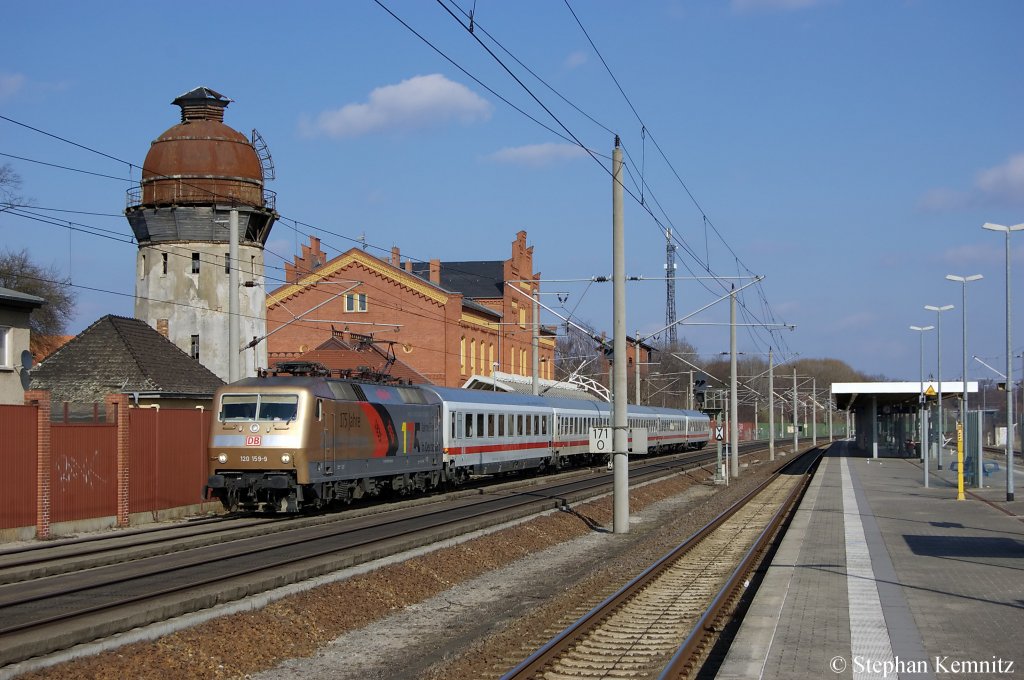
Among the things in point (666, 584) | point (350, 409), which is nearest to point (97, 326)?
point (350, 409)

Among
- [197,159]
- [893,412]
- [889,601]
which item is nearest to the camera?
[889,601]

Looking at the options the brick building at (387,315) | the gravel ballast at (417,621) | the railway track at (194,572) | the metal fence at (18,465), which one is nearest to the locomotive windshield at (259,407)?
the railway track at (194,572)

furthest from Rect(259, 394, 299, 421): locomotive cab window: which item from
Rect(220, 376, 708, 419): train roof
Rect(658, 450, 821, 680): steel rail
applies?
Rect(658, 450, 821, 680): steel rail

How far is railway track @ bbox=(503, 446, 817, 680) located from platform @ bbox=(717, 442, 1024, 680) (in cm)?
45

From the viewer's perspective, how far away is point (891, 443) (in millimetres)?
76375

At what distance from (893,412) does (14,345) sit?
63.1m

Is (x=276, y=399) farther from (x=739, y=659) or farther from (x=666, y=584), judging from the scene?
(x=739, y=659)

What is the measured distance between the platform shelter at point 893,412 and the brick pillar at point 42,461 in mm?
44845

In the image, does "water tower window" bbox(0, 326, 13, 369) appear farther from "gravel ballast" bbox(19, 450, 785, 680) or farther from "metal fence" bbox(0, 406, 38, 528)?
"gravel ballast" bbox(19, 450, 785, 680)

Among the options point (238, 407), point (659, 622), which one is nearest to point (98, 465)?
point (238, 407)

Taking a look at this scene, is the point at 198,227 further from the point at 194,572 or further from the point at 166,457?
the point at 194,572

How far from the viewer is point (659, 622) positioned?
13.2 m

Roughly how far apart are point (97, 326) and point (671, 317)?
102 meters

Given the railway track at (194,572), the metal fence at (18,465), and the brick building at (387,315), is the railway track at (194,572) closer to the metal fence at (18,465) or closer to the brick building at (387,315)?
the metal fence at (18,465)
